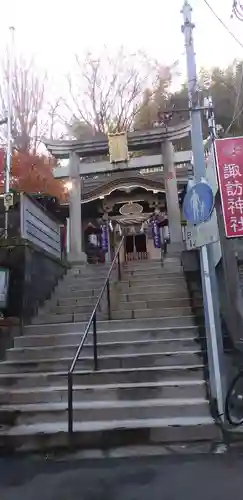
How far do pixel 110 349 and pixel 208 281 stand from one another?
2430mm

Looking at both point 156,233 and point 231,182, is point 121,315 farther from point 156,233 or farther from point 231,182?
point 156,233

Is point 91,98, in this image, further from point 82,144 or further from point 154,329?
point 154,329

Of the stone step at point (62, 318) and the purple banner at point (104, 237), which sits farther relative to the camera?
the purple banner at point (104, 237)

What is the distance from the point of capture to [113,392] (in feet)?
20.1

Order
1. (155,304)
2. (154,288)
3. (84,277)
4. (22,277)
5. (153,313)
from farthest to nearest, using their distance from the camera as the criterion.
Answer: (84,277) → (154,288) → (155,304) → (153,313) → (22,277)

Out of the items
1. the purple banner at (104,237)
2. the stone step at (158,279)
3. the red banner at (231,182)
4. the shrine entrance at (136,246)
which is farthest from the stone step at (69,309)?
the shrine entrance at (136,246)

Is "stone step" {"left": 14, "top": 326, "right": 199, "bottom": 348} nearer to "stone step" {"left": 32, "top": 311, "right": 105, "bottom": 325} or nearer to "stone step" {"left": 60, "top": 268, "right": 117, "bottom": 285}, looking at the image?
"stone step" {"left": 32, "top": 311, "right": 105, "bottom": 325}

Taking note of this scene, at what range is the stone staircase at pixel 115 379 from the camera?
517 centimetres

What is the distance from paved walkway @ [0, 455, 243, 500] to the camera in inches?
140

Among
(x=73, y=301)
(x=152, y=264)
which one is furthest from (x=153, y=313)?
(x=152, y=264)

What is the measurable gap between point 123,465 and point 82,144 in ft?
42.6

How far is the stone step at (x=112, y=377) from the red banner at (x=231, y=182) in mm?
2293

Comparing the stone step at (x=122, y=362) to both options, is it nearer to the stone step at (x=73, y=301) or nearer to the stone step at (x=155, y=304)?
the stone step at (x=155, y=304)

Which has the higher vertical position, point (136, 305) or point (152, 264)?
point (152, 264)
